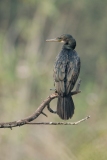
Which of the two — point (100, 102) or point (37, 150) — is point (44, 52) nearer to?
point (100, 102)

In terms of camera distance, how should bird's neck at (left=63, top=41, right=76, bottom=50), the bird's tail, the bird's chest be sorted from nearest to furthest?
1. the bird's tail
2. the bird's chest
3. bird's neck at (left=63, top=41, right=76, bottom=50)

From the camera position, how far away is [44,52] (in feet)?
77.4

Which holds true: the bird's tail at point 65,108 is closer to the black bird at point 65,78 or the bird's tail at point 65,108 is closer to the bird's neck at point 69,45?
the black bird at point 65,78

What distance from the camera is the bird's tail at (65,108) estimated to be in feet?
16.9

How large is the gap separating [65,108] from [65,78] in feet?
1.22

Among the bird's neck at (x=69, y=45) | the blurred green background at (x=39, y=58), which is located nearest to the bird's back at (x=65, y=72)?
the bird's neck at (x=69, y=45)

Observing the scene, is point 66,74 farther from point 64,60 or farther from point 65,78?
point 64,60

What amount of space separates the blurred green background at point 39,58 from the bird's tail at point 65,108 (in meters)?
9.16

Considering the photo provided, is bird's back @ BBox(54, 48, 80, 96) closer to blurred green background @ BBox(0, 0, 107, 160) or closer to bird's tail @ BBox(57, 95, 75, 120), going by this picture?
bird's tail @ BBox(57, 95, 75, 120)

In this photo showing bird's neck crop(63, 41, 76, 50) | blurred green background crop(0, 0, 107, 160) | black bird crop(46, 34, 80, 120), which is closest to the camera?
black bird crop(46, 34, 80, 120)

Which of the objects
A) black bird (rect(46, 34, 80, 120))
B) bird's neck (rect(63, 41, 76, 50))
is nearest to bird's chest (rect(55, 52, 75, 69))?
black bird (rect(46, 34, 80, 120))

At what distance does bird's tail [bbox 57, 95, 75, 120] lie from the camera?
5164 millimetres

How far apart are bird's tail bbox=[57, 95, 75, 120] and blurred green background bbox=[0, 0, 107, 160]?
30.1 feet

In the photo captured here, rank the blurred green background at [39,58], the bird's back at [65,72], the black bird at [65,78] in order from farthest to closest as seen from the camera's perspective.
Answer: the blurred green background at [39,58] → the bird's back at [65,72] → the black bird at [65,78]
